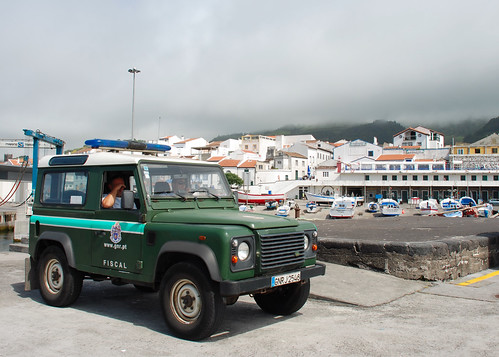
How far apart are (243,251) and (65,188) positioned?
3.58 m

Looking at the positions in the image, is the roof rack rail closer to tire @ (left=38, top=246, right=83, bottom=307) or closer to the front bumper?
tire @ (left=38, top=246, right=83, bottom=307)

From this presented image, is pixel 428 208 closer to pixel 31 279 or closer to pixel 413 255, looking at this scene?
pixel 413 255

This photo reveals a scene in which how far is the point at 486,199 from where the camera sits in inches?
3029

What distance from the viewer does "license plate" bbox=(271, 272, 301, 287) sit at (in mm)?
5531

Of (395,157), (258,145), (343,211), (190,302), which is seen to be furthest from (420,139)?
(190,302)

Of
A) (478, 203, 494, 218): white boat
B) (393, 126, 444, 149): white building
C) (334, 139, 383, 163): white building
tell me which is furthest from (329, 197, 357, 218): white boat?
(393, 126, 444, 149): white building

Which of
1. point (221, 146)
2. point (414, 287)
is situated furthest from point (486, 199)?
point (414, 287)

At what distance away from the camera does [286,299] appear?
670 cm

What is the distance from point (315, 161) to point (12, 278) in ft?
341

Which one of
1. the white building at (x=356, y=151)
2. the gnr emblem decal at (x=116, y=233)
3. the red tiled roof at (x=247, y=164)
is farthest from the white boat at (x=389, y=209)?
the gnr emblem decal at (x=116, y=233)

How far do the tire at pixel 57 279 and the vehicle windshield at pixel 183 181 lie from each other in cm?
203

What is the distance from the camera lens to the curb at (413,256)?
9.07 meters

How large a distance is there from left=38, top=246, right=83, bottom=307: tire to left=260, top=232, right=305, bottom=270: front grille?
3.27 m

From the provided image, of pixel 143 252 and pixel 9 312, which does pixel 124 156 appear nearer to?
pixel 143 252
